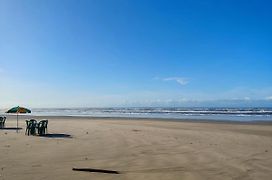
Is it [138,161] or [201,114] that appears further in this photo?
[201,114]

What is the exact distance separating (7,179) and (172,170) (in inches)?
167

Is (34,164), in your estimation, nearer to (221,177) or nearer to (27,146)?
(27,146)

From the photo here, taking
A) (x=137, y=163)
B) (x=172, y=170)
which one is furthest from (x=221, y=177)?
(x=137, y=163)

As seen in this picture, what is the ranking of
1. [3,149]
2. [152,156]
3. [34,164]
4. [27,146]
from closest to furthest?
[34,164]
[152,156]
[3,149]
[27,146]

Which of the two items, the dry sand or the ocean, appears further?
the ocean

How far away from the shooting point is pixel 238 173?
8.86 meters

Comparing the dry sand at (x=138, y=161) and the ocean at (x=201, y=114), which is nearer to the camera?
the dry sand at (x=138, y=161)

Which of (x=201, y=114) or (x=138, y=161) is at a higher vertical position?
(x=201, y=114)

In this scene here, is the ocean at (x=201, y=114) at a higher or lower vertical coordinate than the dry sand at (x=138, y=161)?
higher

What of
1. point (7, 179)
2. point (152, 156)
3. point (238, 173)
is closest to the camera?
point (7, 179)

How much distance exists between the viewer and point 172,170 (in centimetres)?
913

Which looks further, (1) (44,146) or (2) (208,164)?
(1) (44,146)

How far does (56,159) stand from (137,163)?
2.67 meters

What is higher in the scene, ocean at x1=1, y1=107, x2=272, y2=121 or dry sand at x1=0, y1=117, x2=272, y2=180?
ocean at x1=1, y1=107, x2=272, y2=121
